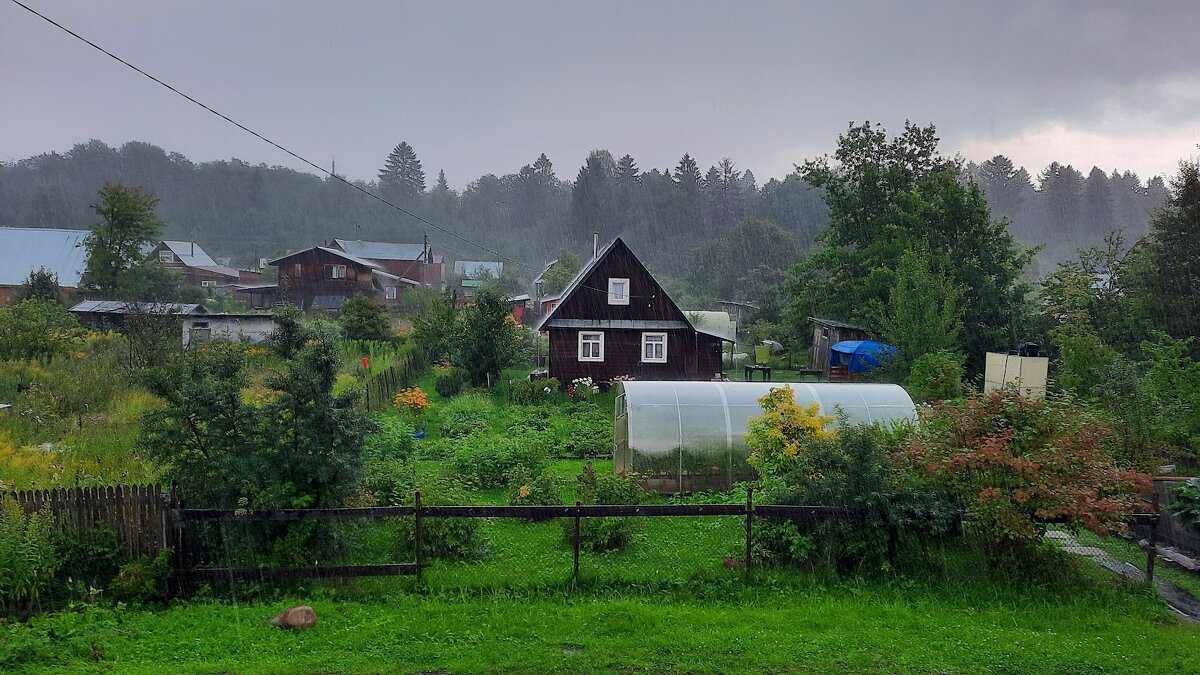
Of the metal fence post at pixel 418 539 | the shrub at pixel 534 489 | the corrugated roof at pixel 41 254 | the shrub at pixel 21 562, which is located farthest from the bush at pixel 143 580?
the corrugated roof at pixel 41 254

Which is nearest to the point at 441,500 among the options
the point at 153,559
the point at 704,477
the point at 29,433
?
the point at 153,559

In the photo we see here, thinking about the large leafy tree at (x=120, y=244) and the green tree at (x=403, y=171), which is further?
the green tree at (x=403, y=171)

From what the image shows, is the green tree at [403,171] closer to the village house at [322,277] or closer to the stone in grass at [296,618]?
the village house at [322,277]

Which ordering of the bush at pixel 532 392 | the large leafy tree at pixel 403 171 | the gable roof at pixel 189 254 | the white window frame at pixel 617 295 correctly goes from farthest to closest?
the large leafy tree at pixel 403 171 < the gable roof at pixel 189 254 < the white window frame at pixel 617 295 < the bush at pixel 532 392

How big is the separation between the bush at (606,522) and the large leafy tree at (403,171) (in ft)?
365

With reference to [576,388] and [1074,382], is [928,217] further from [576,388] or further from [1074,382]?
[576,388]

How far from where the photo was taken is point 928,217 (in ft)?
101

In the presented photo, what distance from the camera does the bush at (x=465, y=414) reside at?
61.1ft

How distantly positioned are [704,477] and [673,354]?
1537cm

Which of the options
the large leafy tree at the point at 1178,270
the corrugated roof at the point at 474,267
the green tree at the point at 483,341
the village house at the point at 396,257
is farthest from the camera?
the corrugated roof at the point at 474,267

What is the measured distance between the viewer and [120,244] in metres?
45.8

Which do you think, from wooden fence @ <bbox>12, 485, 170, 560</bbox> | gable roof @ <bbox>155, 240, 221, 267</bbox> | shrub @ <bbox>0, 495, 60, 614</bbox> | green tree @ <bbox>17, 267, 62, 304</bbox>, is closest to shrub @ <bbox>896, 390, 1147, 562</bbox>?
wooden fence @ <bbox>12, 485, 170, 560</bbox>

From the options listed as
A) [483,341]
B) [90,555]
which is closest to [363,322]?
[483,341]

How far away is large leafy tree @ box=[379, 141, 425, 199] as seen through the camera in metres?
115
